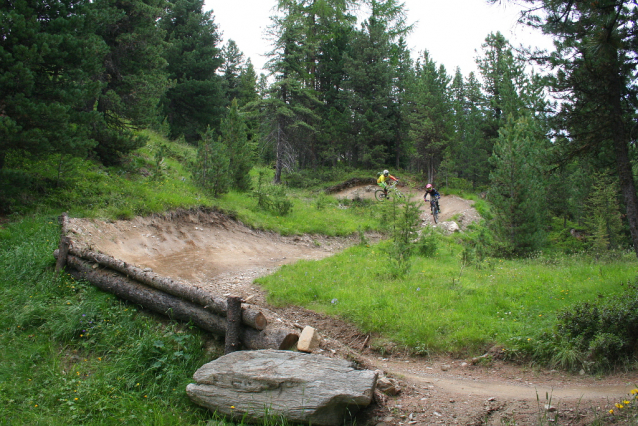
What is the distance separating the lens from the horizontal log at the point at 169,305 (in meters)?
5.45

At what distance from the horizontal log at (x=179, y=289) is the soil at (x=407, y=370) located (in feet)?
2.17

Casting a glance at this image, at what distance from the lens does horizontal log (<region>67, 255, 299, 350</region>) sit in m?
5.45

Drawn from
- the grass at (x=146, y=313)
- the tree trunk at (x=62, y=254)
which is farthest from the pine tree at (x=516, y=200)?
the tree trunk at (x=62, y=254)

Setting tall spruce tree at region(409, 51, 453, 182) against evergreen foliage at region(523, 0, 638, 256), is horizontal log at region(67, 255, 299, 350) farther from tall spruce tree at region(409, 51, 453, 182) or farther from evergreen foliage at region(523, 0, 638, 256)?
tall spruce tree at region(409, 51, 453, 182)

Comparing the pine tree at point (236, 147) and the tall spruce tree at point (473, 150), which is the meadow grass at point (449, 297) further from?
the tall spruce tree at point (473, 150)

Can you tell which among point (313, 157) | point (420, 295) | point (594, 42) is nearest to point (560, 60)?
point (594, 42)

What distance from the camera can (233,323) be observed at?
5.46 m

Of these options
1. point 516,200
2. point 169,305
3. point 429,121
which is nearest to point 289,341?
point 169,305

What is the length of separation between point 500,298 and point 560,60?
5231mm

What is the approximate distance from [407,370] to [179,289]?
3.91m

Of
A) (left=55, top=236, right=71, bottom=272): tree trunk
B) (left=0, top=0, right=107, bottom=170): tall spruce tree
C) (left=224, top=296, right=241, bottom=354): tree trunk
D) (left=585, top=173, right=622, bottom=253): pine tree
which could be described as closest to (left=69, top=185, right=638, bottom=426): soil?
(left=224, top=296, right=241, bottom=354): tree trunk

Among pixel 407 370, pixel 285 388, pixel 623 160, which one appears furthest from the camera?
pixel 623 160

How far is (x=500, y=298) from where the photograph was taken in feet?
24.2

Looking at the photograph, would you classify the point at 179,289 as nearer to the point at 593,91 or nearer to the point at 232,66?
the point at 593,91
